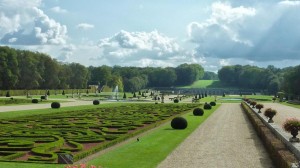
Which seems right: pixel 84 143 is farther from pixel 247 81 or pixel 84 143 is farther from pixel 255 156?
pixel 247 81

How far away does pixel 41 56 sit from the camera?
102938mm

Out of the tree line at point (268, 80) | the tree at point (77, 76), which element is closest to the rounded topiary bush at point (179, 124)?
the tree line at point (268, 80)

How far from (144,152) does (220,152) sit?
3097 mm

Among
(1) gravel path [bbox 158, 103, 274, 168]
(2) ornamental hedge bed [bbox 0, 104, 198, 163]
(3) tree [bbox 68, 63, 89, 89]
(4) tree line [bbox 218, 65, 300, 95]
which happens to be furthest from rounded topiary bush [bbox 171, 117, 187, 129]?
(3) tree [bbox 68, 63, 89, 89]

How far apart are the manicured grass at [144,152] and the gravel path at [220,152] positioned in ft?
1.38

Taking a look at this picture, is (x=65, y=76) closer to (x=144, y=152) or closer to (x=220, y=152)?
(x=144, y=152)

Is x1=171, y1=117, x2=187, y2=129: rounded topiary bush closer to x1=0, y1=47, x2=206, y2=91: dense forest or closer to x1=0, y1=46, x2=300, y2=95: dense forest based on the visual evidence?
x1=0, y1=46, x2=300, y2=95: dense forest

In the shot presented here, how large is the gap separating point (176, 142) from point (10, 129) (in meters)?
9.56

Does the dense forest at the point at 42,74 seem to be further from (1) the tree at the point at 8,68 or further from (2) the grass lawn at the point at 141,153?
(2) the grass lawn at the point at 141,153

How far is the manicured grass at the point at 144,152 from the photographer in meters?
14.3

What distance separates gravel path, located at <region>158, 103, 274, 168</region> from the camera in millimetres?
14320

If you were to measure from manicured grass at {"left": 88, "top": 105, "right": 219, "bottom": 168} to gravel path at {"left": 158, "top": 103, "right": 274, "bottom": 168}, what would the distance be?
42 cm

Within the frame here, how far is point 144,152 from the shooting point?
54.3 feet

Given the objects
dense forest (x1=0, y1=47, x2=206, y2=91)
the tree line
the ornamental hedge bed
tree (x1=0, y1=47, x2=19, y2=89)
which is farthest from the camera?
the tree line
